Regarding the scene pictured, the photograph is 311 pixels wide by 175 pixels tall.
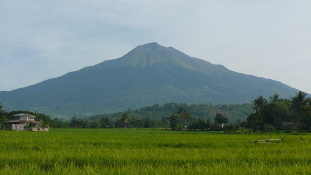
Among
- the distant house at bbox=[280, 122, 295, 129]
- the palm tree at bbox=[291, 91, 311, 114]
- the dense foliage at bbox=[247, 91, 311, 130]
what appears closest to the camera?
the palm tree at bbox=[291, 91, 311, 114]

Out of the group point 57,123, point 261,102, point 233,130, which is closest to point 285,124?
point 261,102

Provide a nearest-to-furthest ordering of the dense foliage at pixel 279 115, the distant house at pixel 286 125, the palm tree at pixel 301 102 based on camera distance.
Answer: the palm tree at pixel 301 102 → the dense foliage at pixel 279 115 → the distant house at pixel 286 125

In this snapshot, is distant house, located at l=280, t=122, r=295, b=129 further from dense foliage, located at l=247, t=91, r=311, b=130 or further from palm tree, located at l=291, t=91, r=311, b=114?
A: palm tree, located at l=291, t=91, r=311, b=114

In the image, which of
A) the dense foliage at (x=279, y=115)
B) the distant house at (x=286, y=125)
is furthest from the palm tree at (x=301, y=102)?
the distant house at (x=286, y=125)

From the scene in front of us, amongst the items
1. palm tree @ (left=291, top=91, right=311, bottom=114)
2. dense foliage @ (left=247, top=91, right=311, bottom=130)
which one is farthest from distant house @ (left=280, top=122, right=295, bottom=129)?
palm tree @ (left=291, top=91, right=311, bottom=114)

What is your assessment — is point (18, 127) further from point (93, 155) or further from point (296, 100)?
point (296, 100)

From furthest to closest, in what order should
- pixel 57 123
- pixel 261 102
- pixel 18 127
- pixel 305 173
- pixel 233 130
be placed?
1. pixel 57 123
2. pixel 261 102
3. pixel 233 130
4. pixel 18 127
5. pixel 305 173

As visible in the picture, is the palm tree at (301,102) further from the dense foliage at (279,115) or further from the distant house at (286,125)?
the distant house at (286,125)

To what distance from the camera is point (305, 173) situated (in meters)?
5.80

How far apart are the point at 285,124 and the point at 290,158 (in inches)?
2903

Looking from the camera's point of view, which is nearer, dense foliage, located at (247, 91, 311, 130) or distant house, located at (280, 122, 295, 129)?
dense foliage, located at (247, 91, 311, 130)

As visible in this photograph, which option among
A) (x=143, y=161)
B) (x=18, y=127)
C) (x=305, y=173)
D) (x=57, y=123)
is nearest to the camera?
(x=305, y=173)

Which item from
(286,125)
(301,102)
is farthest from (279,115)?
(301,102)

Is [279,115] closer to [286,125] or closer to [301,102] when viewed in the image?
[286,125]
